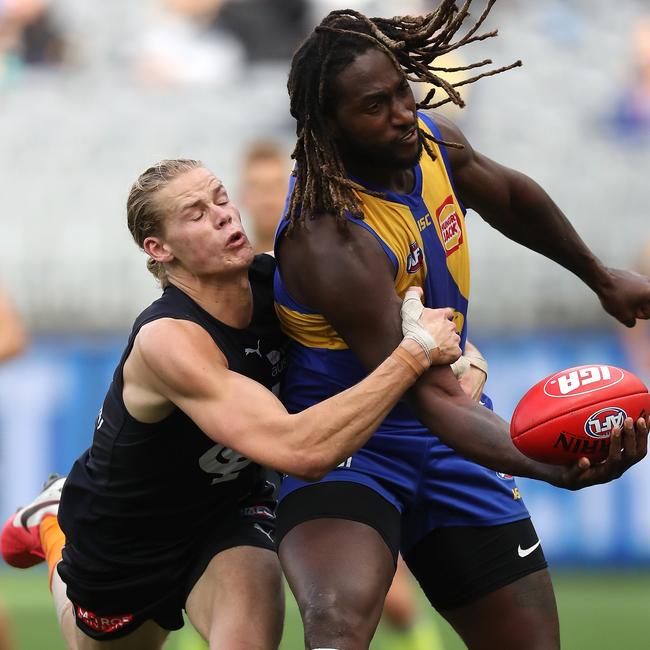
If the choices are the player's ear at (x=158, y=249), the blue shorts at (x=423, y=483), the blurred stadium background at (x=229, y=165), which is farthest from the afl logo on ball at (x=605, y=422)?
the blurred stadium background at (x=229, y=165)

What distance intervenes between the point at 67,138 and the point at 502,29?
4248mm

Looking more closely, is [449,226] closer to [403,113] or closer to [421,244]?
[421,244]

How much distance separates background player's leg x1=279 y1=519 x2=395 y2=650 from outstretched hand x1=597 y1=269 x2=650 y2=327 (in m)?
1.39

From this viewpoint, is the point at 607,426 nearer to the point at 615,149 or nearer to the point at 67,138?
the point at 615,149

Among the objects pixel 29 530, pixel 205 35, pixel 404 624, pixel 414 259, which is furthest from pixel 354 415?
pixel 205 35

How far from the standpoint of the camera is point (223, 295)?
14.4ft

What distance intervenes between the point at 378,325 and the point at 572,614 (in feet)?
16.1

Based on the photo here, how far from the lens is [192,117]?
1223 cm

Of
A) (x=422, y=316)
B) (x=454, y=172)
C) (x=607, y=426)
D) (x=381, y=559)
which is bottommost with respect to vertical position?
(x=381, y=559)

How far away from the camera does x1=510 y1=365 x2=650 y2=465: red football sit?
380 centimetres

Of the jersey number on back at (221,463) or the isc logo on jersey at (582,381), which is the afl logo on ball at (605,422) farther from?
the jersey number on back at (221,463)

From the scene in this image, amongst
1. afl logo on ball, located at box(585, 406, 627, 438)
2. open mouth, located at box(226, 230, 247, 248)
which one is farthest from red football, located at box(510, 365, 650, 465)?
open mouth, located at box(226, 230, 247, 248)

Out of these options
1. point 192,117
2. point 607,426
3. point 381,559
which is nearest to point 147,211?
point 381,559

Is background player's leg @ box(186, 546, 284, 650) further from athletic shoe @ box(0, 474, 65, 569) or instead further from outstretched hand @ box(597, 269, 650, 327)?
outstretched hand @ box(597, 269, 650, 327)
